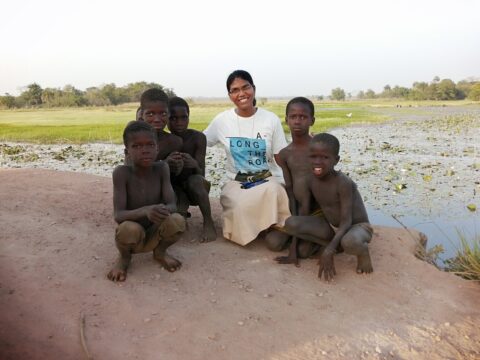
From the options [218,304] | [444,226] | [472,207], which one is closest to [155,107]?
[218,304]

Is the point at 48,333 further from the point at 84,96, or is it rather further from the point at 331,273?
the point at 84,96

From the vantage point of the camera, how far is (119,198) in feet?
9.46

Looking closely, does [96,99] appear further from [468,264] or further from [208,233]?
[468,264]

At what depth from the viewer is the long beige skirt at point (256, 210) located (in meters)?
3.54

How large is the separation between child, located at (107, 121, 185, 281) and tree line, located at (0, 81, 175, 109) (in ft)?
87.2

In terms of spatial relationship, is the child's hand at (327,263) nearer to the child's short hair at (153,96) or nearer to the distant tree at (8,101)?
the child's short hair at (153,96)

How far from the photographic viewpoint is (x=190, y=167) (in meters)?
3.63

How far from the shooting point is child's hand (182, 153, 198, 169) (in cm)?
356

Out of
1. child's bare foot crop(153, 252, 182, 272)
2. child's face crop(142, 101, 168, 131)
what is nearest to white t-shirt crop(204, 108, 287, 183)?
child's face crop(142, 101, 168, 131)

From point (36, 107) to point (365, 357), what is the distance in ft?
113

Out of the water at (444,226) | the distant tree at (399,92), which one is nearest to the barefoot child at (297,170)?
the water at (444,226)

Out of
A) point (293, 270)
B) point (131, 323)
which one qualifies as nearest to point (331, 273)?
point (293, 270)

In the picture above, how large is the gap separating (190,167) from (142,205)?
744mm

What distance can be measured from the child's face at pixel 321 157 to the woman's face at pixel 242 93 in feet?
3.27
